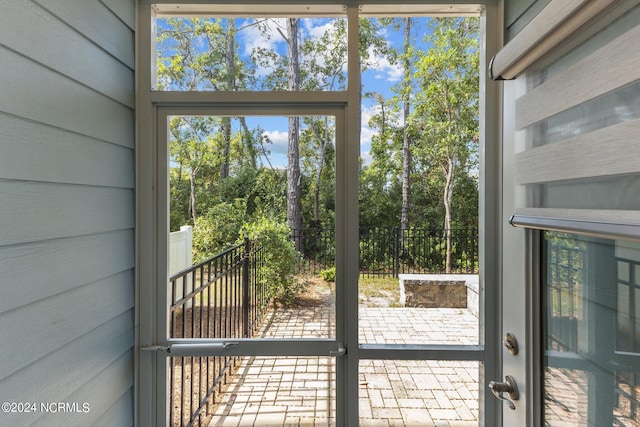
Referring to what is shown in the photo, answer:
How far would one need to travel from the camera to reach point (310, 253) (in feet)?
4.50

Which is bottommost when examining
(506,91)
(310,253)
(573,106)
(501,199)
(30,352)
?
(30,352)

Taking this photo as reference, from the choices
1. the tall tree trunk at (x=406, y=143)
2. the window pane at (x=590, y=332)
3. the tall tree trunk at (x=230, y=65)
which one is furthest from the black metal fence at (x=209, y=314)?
the window pane at (x=590, y=332)

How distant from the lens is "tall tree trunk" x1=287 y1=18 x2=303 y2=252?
1.34 metres

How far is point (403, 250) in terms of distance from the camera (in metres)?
1.36

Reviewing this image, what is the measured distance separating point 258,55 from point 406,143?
75 centimetres

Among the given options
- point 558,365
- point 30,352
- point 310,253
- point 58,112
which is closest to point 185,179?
point 58,112

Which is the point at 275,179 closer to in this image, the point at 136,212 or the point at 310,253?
the point at 310,253

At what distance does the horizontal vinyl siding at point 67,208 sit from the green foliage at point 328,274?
2.62 ft

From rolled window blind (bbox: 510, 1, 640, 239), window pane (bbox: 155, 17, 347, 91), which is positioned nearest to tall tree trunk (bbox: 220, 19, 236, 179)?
window pane (bbox: 155, 17, 347, 91)

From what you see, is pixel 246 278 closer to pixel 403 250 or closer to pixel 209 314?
pixel 209 314

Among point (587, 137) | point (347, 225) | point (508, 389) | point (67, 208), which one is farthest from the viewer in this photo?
point (347, 225)

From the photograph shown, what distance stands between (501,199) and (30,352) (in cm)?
160

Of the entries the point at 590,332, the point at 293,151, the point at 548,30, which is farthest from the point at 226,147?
the point at 590,332

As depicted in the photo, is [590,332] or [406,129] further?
[406,129]
